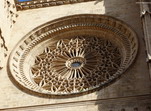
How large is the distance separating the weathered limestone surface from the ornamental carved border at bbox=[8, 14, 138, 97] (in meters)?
0.27

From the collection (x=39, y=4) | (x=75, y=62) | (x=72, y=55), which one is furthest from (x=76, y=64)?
(x=39, y=4)

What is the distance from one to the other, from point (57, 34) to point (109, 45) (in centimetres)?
250

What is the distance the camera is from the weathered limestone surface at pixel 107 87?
13.1 metres

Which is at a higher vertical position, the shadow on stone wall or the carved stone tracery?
the carved stone tracery

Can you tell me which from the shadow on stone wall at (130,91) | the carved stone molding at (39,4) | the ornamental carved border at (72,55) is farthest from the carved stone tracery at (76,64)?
the carved stone molding at (39,4)

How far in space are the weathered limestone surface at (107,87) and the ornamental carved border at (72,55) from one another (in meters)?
0.27

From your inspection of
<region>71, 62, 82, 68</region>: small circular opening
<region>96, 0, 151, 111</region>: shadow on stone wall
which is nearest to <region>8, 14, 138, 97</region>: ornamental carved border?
<region>71, 62, 82, 68</region>: small circular opening

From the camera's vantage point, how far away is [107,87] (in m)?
13.9

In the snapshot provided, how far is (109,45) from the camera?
1678 cm

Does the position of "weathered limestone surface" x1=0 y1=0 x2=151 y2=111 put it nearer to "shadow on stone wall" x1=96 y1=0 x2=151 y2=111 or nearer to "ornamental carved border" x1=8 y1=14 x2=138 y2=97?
"shadow on stone wall" x1=96 y1=0 x2=151 y2=111

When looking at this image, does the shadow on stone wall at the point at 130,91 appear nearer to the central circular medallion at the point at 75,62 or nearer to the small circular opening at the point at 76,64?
the central circular medallion at the point at 75,62

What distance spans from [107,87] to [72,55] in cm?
360

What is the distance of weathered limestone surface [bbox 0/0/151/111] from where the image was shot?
13.1m

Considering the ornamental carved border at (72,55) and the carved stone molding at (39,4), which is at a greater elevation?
the carved stone molding at (39,4)
